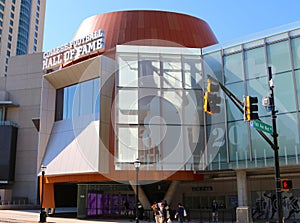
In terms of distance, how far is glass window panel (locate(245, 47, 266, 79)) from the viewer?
26250 millimetres

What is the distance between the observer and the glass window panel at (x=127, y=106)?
28250 millimetres

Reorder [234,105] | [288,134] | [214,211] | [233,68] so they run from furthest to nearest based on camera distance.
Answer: [214,211] < [233,68] < [234,105] < [288,134]

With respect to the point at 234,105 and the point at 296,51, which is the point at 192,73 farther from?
the point at 296,51

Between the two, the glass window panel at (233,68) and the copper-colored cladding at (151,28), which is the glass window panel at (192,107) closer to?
the glass window panel at (233,68)

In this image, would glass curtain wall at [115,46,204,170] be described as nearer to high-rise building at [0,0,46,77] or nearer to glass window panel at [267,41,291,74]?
glass window panel at [267,41,291,74]

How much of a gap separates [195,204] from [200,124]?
33.2ft

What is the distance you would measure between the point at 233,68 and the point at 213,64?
1821 millimetres

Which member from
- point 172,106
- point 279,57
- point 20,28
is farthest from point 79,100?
point 20,28

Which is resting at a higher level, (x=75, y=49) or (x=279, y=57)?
(x=75, y=49)

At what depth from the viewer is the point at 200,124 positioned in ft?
93.5

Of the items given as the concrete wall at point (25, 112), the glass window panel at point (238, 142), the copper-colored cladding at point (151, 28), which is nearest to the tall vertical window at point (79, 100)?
the copper-colored cladding at point (151, 28)

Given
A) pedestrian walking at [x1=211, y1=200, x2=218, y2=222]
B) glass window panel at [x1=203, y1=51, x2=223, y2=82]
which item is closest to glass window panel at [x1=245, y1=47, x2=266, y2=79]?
glass window panel at [x1=203, y1=51, x2=223, y2=82]

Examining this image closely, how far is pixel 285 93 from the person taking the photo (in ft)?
82.3

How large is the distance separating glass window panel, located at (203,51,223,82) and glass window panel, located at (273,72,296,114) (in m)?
4.47
